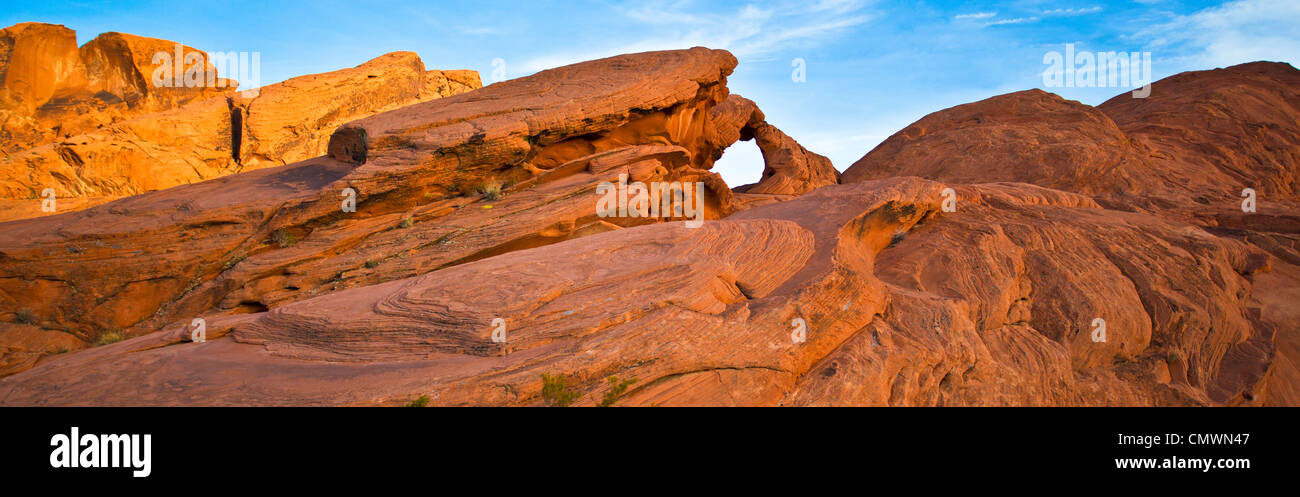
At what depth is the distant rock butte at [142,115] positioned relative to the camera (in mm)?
31344

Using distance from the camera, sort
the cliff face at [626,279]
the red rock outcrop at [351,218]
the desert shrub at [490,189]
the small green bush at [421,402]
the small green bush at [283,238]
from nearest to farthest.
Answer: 1. the small green bush at [421,402]
2. the cliff face at [626,279]
3. the red rock outcrop at [351,218]
4. the small green bush at [283,238]
5. the desert shrub at [490,189]

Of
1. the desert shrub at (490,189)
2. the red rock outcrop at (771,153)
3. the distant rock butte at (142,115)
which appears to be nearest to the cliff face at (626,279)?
the desert shrub at (490,189)

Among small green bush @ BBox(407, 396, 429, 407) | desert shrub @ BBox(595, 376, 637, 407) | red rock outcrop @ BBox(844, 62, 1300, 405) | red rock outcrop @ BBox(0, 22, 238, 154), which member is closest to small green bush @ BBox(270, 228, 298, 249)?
small green bush @ BBox(407, 396, 429, 407)

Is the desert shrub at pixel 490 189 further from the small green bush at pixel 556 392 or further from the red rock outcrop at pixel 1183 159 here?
the red rock outcrop at pixel 1183 159

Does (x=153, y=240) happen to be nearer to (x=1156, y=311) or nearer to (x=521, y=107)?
(x=521, y=107)

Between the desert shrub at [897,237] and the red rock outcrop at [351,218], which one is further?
the desert shrub at [897,237]

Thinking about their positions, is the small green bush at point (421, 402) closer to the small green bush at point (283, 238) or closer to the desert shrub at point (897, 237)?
the small green bush at point (283, 238)

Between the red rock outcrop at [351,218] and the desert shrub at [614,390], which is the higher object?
the red rock outcrop at [351,218]

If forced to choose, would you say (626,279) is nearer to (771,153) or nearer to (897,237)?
(897,237)

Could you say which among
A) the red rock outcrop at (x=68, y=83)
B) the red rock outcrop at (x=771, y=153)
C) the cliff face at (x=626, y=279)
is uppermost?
the red rock outcrop at (x=68, y=83)

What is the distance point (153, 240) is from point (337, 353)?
9167mm

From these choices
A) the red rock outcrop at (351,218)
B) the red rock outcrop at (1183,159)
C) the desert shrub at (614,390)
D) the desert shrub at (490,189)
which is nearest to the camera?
the desert shrub at (614,390)

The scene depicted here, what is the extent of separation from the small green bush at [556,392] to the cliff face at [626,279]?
0.15 meters

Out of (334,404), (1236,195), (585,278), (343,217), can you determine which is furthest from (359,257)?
(1236,195)
